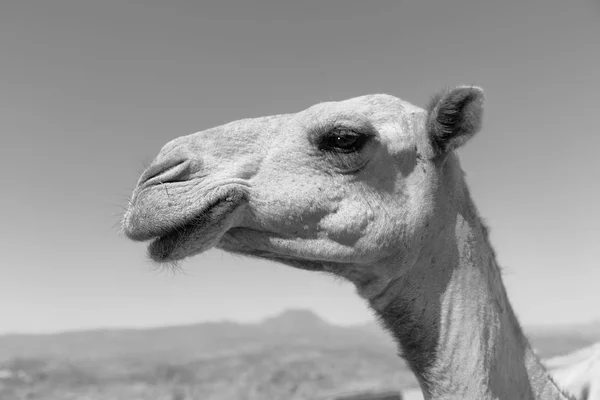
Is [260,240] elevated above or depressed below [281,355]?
above

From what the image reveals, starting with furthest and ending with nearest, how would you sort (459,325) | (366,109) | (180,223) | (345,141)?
(366,109) → (345,141) → (459,325) → (180,223)

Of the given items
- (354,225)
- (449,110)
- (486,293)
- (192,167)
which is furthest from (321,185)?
(486,293)

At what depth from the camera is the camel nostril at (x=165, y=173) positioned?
243 cm

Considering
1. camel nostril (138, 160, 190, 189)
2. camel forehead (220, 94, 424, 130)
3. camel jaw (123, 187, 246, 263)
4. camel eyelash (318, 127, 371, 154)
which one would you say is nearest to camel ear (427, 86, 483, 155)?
camel forehead (220, 94, 424, 130)

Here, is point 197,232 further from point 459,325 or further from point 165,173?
point 459,325

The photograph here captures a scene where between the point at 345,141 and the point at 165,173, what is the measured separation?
3.41 feet

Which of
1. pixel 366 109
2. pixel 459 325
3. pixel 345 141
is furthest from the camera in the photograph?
pixel 366 109

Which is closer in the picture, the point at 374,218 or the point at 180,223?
the point at 180,223

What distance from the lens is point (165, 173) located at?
2.45 m

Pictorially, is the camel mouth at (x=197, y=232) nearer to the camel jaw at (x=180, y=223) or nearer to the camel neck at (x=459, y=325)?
the camel jaw at (x=180, y=223)

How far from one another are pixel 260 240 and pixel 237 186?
0.34m

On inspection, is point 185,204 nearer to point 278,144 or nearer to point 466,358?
point 278,144

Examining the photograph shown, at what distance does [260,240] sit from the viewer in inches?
101

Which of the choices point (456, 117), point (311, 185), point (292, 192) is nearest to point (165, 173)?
point (292, 192)
